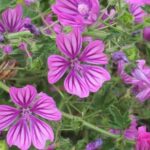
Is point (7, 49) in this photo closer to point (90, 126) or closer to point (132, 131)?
point (90, 126)

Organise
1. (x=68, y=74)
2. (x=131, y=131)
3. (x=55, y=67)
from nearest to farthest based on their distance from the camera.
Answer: (x=55, y=67)
(x=68, y=74)
(x=131, y=131)

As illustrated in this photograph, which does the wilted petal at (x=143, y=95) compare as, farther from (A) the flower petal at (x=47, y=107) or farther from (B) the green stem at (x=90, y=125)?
(A) the flower petal at (x=47, y=107)

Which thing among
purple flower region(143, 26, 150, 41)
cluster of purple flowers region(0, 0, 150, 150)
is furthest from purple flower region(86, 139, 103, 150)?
purple flower region(143, 26, 150, 41)

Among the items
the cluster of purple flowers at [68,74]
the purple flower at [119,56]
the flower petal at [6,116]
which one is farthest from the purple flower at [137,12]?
the flower petal at [6,116]

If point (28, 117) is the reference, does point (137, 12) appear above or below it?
above

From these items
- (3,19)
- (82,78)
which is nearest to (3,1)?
(3,19)

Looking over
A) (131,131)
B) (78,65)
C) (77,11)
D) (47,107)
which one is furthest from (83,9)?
(131,131)
